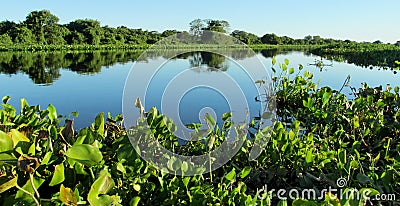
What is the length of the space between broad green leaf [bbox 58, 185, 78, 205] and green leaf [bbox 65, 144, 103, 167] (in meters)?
0.07

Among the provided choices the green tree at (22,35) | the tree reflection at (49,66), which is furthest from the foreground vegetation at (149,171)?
the green tree at (22,35)

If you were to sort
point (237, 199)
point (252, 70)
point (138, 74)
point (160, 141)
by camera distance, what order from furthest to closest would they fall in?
point (252, 70) → point (160, 141) → point (138, 74) → point (237, 199)

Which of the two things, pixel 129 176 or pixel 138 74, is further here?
pixel 138 74

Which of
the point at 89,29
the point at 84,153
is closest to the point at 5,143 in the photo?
the point at 84,153

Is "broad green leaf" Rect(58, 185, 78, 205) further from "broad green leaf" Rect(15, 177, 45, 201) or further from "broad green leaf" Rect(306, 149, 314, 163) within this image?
"broad green leaf" Rect(306, 149, 314, 163)

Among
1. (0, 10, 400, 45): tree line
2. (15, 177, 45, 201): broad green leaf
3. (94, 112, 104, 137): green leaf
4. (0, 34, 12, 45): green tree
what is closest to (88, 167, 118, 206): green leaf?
(15, 177, 45, 201): broad green leaf

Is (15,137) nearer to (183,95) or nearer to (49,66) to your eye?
(183,95)

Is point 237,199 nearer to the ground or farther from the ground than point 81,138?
nearer to the ground

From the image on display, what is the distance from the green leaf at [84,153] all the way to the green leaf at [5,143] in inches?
4.6

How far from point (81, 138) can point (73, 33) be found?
42374 mm

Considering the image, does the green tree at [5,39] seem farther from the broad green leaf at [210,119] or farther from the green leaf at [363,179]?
the green leaf at [363,179]

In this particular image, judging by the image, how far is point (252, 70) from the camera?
1.32 meters

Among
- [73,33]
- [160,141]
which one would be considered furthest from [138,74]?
[73,33]

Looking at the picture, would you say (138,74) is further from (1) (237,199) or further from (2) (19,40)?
(2) (19,40)
